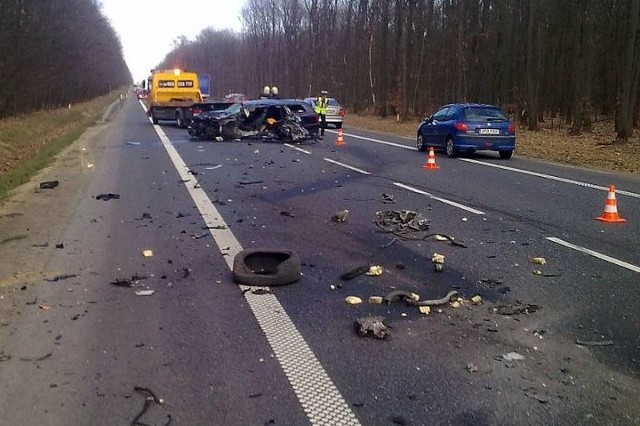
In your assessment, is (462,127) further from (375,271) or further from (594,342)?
(594,342)

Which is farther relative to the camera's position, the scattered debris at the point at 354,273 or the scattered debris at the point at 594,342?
the scattered debris at the point at 354,273

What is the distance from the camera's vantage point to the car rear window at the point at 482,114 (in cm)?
2008

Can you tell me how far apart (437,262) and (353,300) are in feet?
5.23

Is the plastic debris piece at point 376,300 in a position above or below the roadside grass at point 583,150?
above

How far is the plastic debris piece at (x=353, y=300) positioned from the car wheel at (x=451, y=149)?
14694 mm

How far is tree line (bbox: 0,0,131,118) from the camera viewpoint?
37625 millimetres

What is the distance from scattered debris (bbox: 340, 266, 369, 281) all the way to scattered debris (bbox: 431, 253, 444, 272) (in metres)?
0.70

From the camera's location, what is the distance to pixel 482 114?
2022 centimetres

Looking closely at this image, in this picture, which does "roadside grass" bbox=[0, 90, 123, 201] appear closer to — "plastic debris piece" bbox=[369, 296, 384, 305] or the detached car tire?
the detached car tire

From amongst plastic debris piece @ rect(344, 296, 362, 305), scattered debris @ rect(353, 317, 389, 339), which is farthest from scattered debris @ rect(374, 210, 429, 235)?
scattered debris @ rect(353, 317, 389, 339)

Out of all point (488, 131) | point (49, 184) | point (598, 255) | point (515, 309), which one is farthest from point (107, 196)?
point (488, 131)

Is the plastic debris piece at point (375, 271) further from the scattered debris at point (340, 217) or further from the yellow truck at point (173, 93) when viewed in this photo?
the yellow truck at point (173, 93)

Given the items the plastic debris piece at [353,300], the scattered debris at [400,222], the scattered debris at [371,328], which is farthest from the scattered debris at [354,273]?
the scattered debris at [400,222]

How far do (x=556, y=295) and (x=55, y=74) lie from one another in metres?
52.1
